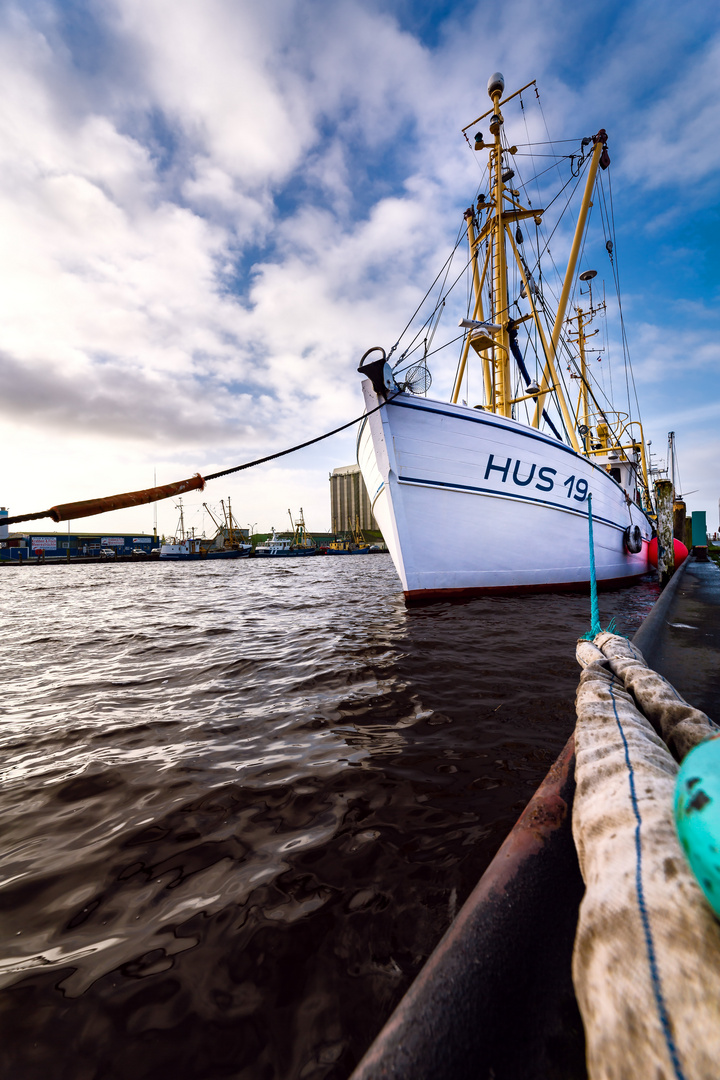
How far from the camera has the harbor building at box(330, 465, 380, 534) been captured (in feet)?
269

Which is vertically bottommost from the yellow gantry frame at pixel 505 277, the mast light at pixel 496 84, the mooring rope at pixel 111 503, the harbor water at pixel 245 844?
the harbor water at pixel 245 844

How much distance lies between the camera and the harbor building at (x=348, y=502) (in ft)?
269

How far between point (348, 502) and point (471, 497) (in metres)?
77.3

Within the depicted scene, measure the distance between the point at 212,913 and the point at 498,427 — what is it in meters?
7.41

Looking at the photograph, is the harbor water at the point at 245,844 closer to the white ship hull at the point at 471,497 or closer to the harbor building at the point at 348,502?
the white ship hull at the point at 471,497

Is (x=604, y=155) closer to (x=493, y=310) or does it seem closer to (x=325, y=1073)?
(x=493, y=310)

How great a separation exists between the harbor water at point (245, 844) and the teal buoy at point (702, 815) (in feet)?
3.15

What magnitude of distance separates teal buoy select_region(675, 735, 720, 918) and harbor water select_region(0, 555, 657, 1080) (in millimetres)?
961

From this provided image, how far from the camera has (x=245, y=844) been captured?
1794 millimetres

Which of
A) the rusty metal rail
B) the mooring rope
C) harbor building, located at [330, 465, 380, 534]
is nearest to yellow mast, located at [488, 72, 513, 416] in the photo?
the mooring rope

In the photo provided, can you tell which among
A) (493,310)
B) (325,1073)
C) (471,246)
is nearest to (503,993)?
(325,1073)

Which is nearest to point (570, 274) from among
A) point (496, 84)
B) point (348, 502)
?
point (496, 84)

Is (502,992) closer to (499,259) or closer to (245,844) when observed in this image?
(245,844)

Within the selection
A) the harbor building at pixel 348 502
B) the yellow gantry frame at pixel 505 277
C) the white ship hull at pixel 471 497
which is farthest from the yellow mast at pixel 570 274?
the harbor building at pixel 348 502
